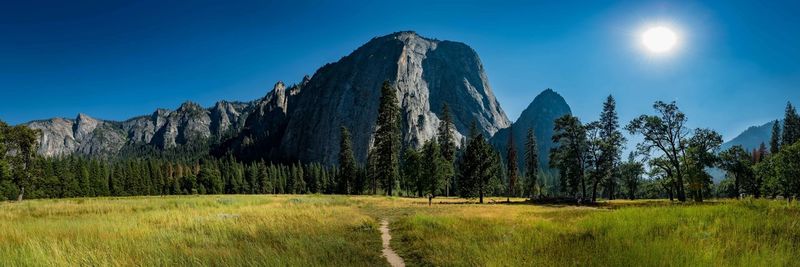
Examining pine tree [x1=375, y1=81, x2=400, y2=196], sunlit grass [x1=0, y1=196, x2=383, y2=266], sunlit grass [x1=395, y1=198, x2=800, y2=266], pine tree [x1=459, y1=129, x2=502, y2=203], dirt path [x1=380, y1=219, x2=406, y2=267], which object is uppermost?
pine tree [x1=375, y1=81, x2=400, y2=196]

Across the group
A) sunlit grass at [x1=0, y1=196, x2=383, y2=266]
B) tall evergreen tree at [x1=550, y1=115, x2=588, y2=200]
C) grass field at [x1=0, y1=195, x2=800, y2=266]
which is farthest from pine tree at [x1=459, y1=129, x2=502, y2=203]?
sunlit grass at [x1=0, y1=196, x2=383, y2=266]

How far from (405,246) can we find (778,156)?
62.9 m

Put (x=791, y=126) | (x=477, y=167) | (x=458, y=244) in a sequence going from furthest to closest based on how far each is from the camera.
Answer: (x=791, y=126), (x=477, y=167), (x=458, y=244)

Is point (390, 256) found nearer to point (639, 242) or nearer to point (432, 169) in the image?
point (639, 242)

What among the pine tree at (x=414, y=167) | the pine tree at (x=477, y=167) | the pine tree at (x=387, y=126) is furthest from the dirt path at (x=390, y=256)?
the pine tree at (x=414, y=167)

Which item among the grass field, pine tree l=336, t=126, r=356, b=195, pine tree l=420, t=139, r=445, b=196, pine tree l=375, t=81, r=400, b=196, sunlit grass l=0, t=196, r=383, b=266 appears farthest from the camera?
pine tree l=336, t=126, r=356, b=195

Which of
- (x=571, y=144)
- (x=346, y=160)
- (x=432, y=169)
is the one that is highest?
(x=571, y=144)

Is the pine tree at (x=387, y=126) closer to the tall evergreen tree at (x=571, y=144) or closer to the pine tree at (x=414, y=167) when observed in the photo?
the pine tree at (x=414, y=167)

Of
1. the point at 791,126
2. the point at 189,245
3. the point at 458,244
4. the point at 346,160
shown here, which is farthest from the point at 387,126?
the point at 791,126

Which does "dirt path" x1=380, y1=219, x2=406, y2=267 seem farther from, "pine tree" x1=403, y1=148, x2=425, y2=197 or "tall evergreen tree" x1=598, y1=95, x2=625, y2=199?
"pine tree" x1=403, y1=148, x2=425, y2=197

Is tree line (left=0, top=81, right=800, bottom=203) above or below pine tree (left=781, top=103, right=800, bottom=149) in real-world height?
below

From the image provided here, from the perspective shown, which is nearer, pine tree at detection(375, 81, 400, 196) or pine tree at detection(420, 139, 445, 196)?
pine tree at detection(375, 81, 400, 196)

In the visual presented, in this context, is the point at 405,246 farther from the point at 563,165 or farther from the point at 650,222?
the point at 563,165

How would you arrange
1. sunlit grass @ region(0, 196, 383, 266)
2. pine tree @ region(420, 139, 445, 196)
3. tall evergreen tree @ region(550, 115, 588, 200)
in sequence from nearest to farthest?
sunlit grass @ region(0, 196, 383, 266) < tall evergreen tree @ region(550, 115, 588, 200) < pine tree @ region(420, 139, 445, 196)
